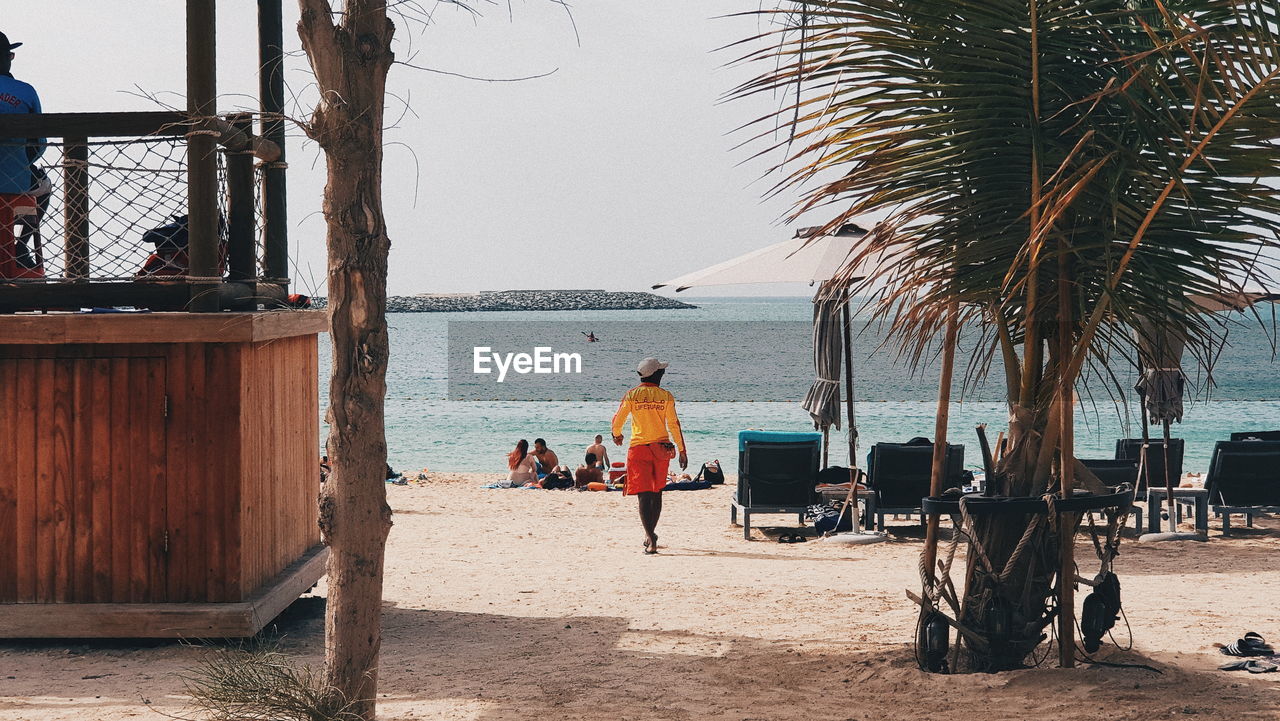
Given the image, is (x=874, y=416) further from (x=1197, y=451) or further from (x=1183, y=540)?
(x=1183, y=540)

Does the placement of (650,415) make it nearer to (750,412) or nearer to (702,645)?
(702,645)

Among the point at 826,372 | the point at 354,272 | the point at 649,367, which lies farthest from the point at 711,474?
the point at 354,272

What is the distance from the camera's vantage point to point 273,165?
23.1ft

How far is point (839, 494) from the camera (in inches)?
400

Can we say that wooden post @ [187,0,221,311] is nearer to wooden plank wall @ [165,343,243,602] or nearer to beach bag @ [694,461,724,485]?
wooden plank wall @ [165,343,243,602]

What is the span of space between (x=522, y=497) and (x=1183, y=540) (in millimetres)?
7821

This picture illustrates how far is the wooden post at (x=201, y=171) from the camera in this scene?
19.0 feet

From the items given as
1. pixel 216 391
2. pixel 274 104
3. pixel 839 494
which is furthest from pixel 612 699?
pixel 839 494

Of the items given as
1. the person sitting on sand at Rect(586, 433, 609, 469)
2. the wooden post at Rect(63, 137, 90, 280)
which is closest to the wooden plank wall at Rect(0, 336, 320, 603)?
the wooden post at Rect(63, 137, 90, 280)

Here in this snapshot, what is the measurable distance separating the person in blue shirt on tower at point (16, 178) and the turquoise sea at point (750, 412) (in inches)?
323

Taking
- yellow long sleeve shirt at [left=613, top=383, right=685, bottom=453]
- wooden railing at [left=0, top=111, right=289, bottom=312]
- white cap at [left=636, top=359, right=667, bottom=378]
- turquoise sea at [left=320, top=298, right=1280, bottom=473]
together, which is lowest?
turquoise sea at [left=320, top=298, right=1280, bottom=473]

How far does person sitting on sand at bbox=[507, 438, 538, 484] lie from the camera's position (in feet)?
53.7

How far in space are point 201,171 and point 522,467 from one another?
11.0 meters

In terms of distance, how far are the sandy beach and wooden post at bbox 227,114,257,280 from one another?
82.6 inches
